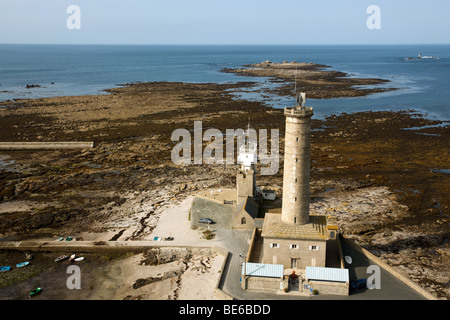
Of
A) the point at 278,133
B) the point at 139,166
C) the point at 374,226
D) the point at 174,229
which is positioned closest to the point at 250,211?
the point at 174,229

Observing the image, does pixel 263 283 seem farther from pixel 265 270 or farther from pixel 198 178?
pixel 198 178

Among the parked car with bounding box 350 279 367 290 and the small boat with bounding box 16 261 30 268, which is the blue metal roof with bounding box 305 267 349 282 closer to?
the parked car with bounding box 350 279 367 290

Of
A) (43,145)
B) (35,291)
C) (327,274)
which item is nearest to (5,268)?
(35,291)

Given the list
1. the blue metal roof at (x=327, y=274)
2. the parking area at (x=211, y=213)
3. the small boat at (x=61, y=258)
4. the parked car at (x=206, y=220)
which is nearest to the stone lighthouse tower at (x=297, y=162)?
the blue metal roof at (x=327, y=274)

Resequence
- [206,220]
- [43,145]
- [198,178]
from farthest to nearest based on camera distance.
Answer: [43,145] → [198,178] → [206,220]

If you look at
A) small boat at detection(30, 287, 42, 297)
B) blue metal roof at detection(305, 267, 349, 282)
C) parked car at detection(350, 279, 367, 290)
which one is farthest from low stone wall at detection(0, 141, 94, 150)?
parked car at detection(350, 279, 367, 290)
